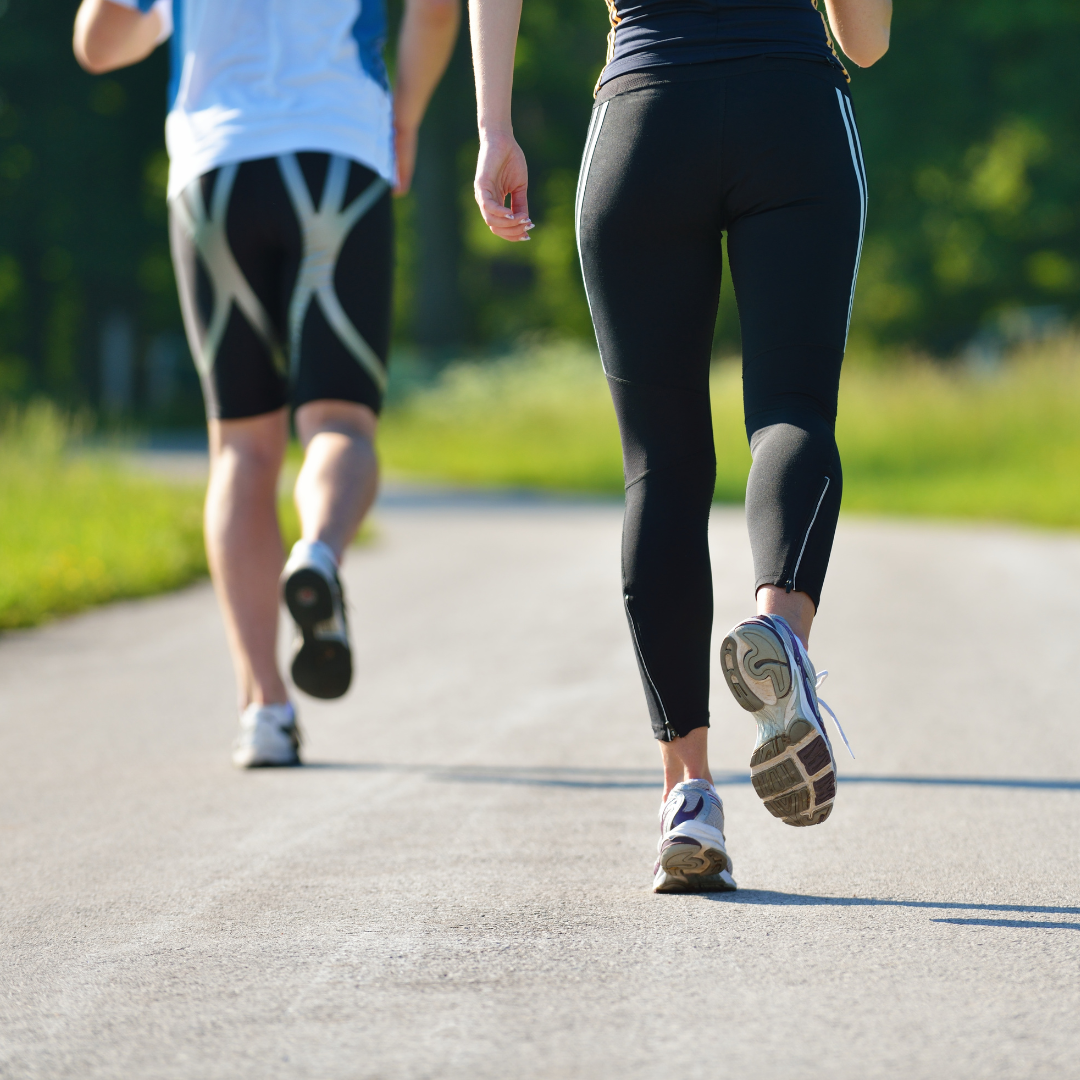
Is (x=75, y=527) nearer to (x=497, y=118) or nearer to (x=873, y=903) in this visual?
(x=497, y=118)

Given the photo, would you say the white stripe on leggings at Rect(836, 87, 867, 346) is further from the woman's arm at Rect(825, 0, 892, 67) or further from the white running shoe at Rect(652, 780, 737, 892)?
the white running shoe at Rect(652, 780, 737, 892)

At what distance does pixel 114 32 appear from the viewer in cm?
371

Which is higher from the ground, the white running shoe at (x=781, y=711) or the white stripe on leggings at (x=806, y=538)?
the white stripe on leggings at (x=806, y=538)

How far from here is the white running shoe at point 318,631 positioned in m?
3.04

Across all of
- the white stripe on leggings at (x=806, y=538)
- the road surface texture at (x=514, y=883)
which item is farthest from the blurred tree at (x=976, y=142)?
the white stripe on leggings at (x=806, y=538)

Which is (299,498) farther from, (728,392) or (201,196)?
(728,392)

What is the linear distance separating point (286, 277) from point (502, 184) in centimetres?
117

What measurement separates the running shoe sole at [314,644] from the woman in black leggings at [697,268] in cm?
74

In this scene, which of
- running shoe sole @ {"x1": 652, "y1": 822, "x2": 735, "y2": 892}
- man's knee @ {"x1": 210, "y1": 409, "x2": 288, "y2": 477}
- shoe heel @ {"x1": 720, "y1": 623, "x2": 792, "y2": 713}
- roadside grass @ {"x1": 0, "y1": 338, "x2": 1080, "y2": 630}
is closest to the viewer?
shoe heel @ {"x1": 720, "y1": 623, "x2": 792, "y2": 713}

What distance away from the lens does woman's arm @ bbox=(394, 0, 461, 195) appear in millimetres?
3646

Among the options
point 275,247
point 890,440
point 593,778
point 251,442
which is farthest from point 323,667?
point 890,440

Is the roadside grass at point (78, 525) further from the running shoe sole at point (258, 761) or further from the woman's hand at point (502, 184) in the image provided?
the woman's hand at point (502, 184)

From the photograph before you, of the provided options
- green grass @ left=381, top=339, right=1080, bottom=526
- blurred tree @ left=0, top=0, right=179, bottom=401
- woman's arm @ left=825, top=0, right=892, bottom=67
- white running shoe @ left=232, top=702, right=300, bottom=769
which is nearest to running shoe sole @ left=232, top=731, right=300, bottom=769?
white running shoe @ left=232, top=702, right=300, bottom=769

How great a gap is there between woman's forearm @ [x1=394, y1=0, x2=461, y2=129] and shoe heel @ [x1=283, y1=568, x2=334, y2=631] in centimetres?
122
